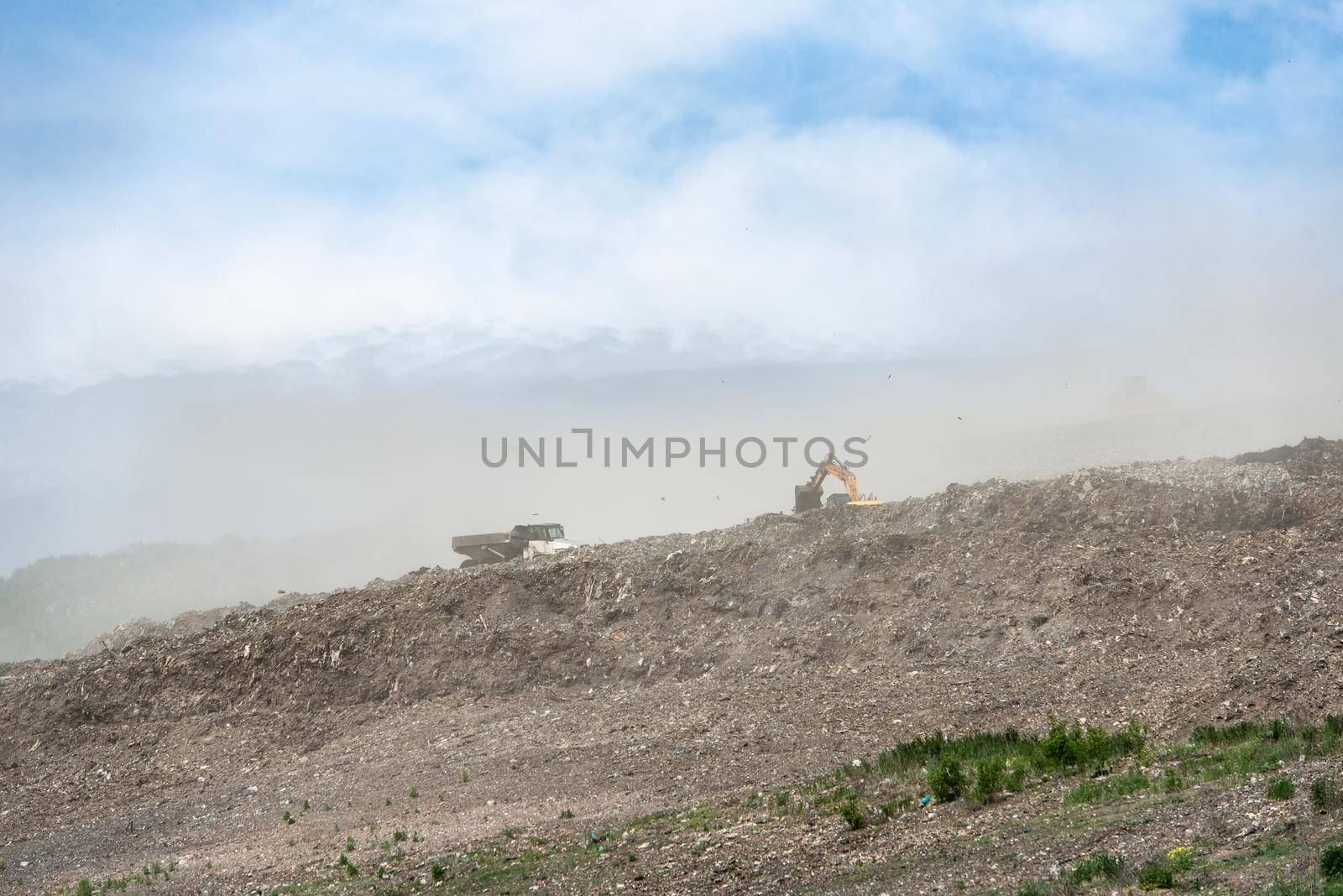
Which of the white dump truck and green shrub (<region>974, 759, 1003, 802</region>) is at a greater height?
the white dump truck

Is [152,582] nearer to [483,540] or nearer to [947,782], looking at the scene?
[483,540]

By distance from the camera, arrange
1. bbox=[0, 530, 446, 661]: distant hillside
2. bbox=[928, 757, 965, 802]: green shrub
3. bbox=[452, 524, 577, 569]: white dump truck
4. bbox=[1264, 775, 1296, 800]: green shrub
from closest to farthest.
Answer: bbox=[1264, 775, 1296, 800]: green shrub
bbox=[928, 757, 965, 802]: green shrub
bbox=[452, 524, 577, 569]: white dump truck
bbox=[0, 530, 446, 661]: distant hillside

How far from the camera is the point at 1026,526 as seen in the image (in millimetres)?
20203

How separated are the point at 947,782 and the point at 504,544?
1956 centimetres

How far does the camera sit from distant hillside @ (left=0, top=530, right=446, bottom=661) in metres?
57.7

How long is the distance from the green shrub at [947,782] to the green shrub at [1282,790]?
2.96m

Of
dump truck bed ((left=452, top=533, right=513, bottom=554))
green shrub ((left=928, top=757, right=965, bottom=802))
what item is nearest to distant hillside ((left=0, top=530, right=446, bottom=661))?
dump truck bed ((left=452, top=533, right=513, bottom=554))

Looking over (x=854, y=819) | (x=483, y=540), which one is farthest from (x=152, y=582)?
(x=854, y=819)

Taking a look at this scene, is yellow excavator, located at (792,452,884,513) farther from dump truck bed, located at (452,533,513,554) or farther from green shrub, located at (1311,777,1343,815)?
green shrub, located at (1311,777,1343,815)

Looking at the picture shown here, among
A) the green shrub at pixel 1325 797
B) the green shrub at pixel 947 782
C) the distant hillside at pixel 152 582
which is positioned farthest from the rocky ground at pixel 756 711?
the distant hillside at pixel 152 582

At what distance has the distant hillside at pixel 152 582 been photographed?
57.7 meters

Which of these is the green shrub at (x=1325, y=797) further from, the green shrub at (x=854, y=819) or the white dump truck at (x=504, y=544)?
the white dump truck at (x=504, y=544)

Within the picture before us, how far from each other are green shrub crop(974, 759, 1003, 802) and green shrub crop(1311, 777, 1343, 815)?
299cm

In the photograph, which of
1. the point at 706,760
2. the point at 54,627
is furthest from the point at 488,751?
the point at 54,627
